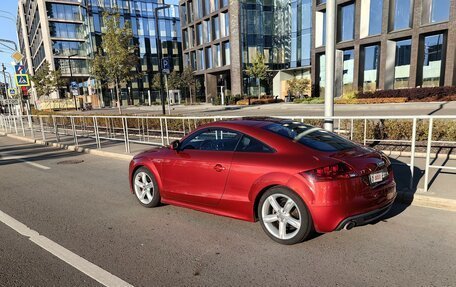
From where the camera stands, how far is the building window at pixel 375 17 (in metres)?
31.1

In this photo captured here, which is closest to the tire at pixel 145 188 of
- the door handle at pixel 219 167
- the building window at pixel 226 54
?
the door handle at pixel 219 167

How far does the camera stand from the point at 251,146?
4.31m

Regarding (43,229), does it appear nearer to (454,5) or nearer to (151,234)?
(151,234)

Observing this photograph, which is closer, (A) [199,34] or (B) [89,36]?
(A) [199,34]

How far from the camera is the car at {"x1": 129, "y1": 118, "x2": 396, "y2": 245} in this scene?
3629mm

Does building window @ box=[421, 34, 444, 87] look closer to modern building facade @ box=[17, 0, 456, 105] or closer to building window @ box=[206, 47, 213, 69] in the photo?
modern building facade @ box=[17, 0, 456, 105]

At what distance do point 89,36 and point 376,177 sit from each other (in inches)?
2721

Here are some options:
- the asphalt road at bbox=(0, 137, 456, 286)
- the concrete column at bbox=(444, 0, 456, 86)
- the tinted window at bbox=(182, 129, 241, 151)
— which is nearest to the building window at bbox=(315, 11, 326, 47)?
the concrete column at bbox=(444, 0, 456, 86)

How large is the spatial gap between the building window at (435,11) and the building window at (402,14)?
121 cm

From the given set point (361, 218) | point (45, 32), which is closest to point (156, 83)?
point (45, 32)

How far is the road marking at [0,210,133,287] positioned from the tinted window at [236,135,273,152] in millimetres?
2093

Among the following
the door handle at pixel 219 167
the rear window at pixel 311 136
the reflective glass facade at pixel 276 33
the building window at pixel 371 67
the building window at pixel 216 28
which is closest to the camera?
the rear window at pixel 311 136

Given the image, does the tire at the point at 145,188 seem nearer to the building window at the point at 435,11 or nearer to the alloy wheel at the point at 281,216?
the alloy wheel at the point at 281,216

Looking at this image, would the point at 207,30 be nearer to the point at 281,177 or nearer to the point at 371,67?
the point at 371,67
